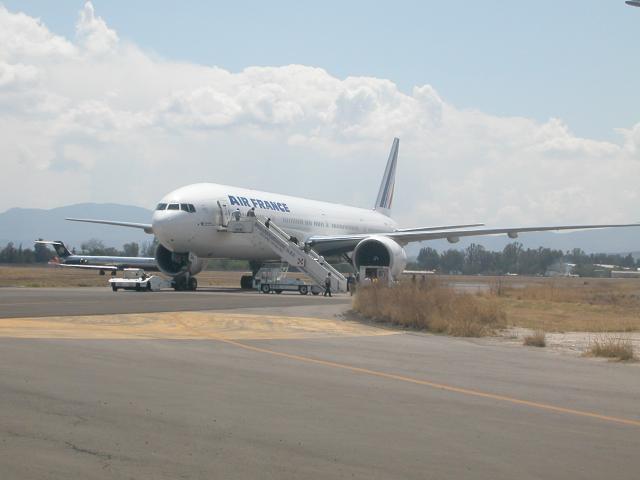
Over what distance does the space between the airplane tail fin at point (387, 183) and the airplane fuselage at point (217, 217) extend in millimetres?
14957

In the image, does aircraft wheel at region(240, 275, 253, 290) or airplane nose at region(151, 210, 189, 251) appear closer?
airplane nose at region(151, 210, 189, 251)

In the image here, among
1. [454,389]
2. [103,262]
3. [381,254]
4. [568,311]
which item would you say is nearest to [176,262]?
[381,254]

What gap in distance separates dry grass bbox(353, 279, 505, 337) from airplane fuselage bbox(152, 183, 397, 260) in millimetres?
13706

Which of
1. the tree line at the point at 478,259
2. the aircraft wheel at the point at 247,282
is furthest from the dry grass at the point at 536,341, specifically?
the tree line at the point at 478,259

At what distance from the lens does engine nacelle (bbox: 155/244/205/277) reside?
40344 mm

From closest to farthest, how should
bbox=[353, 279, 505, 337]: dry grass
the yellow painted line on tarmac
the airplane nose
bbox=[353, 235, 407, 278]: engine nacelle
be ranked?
the yellow painted line on tarmac
bbox=[353, 279, 505, 337]: dry grass
the airplane nose
bbox=[353, 235, 407, 278]: engine nacelle

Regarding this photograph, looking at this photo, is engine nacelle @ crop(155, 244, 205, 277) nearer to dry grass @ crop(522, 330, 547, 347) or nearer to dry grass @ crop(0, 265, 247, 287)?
dry grass @ crop(0, 265, 247, 287)

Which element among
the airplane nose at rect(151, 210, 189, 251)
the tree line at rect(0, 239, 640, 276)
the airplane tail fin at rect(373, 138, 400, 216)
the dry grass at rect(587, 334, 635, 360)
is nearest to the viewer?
the dry grass at rect(587, 334, 635, 360)

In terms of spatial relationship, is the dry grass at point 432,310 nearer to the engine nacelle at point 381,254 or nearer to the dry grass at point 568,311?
the dry grass at point 568,311

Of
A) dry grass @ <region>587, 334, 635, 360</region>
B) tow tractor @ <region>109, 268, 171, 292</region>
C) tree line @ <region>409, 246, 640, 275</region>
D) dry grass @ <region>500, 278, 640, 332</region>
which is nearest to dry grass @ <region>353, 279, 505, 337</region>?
dry grass @ <region>500, 278, 640, 332</region>

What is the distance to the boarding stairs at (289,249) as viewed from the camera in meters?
39.8

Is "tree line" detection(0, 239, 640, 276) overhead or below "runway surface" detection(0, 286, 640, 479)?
overhead

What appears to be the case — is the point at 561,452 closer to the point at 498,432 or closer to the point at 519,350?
the point at 498,432

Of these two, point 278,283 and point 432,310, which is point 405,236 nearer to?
point 278,283
